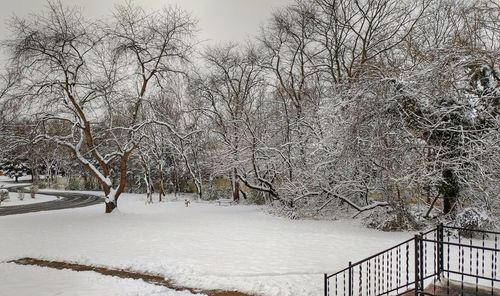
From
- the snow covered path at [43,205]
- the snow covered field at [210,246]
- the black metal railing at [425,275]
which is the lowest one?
the snow covered path at [43,205]

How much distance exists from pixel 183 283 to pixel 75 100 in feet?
45.9

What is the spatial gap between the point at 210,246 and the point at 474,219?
932cm

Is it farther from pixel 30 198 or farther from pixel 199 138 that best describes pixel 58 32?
pixel 30 198

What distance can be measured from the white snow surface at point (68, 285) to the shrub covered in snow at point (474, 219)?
10090 millimetres

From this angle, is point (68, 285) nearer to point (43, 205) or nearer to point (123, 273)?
point (123, 273)

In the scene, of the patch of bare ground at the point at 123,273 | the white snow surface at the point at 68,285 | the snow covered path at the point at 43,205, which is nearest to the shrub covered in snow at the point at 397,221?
the patch of bare ground at the point at 123,273

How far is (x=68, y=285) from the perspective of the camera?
10055 mm

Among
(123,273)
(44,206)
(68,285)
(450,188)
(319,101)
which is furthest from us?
(44,206)

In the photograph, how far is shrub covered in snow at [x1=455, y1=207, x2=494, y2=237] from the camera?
44.4 feet

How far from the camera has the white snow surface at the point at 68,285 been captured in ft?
31.1

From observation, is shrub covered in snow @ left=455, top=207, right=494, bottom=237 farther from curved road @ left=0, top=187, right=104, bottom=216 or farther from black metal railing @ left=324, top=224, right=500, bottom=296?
curved road @ left=0, top=187, right=104, bottom=216

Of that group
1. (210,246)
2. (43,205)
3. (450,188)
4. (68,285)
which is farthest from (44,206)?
(450,188)

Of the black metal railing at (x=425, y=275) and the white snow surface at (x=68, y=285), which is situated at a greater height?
the black metal railing at (x=425, y=275)

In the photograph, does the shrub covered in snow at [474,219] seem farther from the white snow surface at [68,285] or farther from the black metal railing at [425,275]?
the white snow surface at [68,285]
